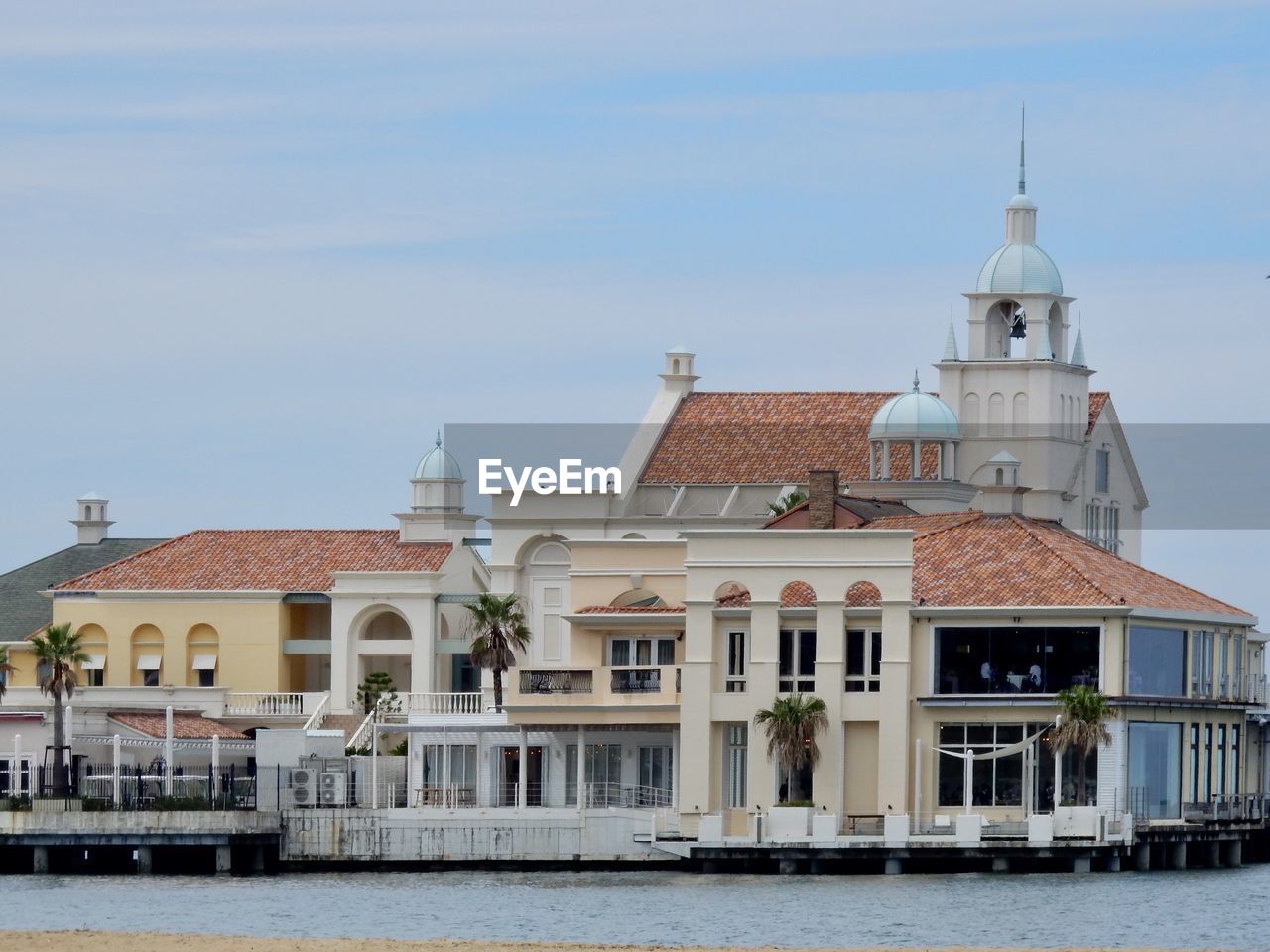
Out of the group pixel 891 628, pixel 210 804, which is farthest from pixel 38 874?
pixel 891 628

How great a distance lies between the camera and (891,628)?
105625 mm

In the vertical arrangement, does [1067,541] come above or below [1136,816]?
above

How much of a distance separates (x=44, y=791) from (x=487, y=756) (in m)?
11.7

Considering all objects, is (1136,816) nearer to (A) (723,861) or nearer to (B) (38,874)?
(A) (723,861)

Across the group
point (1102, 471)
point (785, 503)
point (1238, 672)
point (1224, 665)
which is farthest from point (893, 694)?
point (1102, 471)

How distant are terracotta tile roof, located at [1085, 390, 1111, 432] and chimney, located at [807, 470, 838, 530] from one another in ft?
99.6

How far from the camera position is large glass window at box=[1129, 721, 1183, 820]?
105m

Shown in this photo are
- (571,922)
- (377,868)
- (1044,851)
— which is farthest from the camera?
(377,868)

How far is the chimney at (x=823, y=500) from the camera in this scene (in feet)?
380

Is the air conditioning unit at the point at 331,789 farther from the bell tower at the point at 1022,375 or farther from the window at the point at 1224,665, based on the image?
the bell tower at the point at 1022,375

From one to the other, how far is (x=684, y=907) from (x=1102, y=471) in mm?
55795

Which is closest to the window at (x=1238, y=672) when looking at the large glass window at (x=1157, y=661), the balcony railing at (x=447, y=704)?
the large glass window at (x=1157, y=661)

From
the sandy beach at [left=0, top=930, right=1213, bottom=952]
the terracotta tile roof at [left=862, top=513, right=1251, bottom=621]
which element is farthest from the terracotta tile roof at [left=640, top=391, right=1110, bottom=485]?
the sandy beach at [left=0, top=930, right=1213, bottom=952]

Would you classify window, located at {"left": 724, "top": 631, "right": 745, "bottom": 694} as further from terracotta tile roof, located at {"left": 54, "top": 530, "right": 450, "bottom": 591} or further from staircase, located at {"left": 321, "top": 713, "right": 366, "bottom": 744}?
terracotta tile roof, located at {"left": 54, "top": 530, "right": 450, "bottom": 591}
